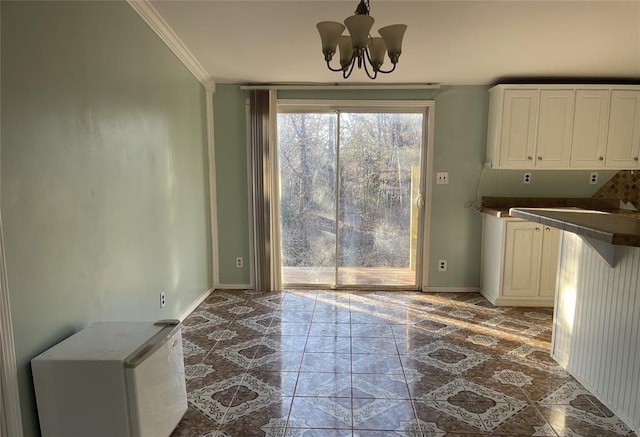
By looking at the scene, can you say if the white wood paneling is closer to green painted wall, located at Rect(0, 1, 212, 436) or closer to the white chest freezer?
the white chest freezer

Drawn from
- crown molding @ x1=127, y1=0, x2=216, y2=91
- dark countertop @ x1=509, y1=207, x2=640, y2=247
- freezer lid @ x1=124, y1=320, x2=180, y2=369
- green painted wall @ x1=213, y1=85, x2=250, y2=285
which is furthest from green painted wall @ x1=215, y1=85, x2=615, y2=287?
freezer lid @ x1=124, y1=320, x2=180, y2=369

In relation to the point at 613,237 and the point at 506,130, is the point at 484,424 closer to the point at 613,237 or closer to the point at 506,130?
the point at 613,237

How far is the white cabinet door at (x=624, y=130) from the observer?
360 cm

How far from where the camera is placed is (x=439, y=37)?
2727mm

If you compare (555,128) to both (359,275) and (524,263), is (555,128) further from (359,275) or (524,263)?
(359,275)

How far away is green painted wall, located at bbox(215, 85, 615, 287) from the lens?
396cm

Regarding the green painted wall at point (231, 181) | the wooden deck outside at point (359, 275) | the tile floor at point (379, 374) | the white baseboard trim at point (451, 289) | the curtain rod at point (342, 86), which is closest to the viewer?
the tile floor at point (379, 374)

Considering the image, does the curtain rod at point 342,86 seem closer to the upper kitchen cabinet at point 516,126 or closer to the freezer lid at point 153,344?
the upper kitchen cabinet at point 516,126

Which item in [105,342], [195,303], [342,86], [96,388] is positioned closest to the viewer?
[96,388]

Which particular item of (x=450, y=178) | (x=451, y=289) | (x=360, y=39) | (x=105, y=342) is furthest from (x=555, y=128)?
(x=105, y=342)

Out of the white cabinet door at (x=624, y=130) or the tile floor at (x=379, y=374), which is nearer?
the tile floor at (x=379, y=374)

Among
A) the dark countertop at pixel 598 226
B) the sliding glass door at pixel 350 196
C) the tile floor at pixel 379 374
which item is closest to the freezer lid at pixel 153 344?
the tile floor at pixel 379 374

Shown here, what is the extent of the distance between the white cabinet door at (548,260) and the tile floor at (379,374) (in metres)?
0.26

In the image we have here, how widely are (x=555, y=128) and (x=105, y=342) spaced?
4098 mm
